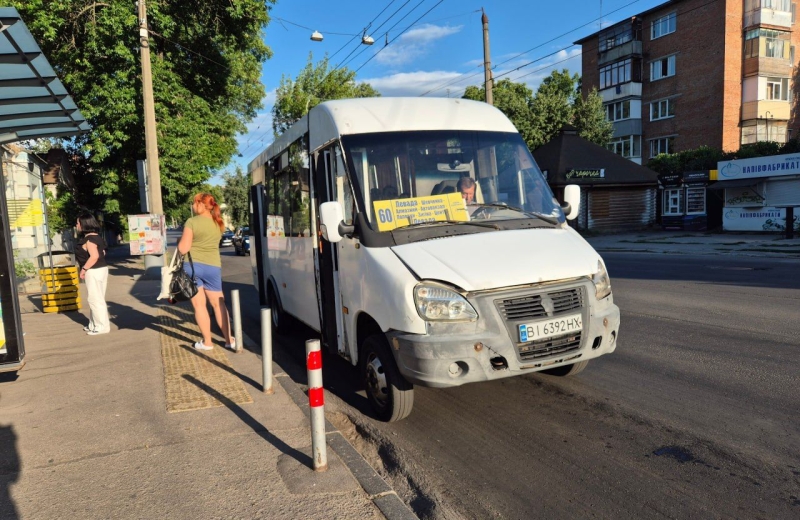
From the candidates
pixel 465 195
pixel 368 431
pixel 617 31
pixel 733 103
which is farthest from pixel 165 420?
pixel 617 31

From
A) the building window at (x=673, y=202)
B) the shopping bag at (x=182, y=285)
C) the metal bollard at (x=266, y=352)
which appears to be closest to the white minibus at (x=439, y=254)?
the metal bollard at (x=266, y=352)

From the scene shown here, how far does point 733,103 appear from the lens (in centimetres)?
4128

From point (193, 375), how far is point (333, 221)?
276 centimetres

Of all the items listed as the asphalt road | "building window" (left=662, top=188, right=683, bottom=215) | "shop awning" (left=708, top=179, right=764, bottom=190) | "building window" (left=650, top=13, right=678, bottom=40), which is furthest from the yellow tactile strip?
"building window" (left=650, top=13, right=678, bottom=40)

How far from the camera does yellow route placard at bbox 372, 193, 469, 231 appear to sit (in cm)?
482

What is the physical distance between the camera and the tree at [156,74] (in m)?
18.2

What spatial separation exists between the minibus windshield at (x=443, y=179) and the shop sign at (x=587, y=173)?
28.5 meters

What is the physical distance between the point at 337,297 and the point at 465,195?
4.97 feet

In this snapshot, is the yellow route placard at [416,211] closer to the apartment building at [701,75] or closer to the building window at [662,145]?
the apartment building at [701,75]

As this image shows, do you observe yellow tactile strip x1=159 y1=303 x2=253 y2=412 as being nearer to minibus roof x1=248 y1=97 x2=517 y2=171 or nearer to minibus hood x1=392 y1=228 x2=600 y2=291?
minibus hood x1=392 y1=228 x2=600 y2=291

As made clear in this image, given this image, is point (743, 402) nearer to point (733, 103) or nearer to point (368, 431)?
point (368, 431)

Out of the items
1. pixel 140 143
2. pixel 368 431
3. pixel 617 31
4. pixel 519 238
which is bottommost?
pixel 368 431

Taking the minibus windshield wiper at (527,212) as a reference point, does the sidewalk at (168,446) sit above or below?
below

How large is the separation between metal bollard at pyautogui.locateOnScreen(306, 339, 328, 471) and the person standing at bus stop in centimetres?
375
